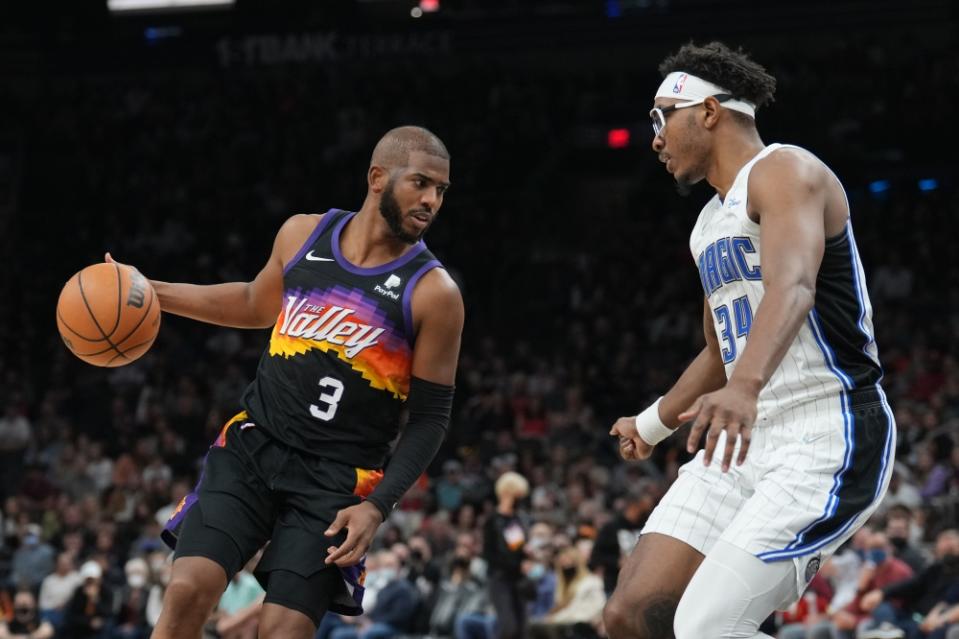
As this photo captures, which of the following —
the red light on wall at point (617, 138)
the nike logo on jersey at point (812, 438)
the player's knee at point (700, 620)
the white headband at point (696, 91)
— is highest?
the red light on wall at point (617, 138)

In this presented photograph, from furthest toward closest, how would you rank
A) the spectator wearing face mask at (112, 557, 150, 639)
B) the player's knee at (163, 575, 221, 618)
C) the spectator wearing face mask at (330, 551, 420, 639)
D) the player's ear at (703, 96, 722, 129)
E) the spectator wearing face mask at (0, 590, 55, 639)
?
1. the spectator wearing face mask at (0, 590, 55, 639)
2. the spectator wearing face mask at (112, 557, 150, 639)
3. the spectator wearing face mask at (330, 551, 420, 639)
4. the player's knee at (163, 575, 221, 618)
5. the player's ear at (703, 96, 722, 129)

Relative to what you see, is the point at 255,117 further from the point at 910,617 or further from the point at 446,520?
the point at 910,617

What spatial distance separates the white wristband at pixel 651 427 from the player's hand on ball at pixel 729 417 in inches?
45.1

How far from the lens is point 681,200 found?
19.6 m

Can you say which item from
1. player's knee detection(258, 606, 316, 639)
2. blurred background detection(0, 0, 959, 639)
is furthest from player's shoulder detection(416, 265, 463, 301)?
blurred background detection(0, 0, 959, 639)

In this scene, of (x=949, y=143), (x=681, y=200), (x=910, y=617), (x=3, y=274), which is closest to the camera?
(x=910, y=617)

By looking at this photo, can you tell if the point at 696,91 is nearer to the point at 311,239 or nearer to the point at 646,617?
the point at 311,239

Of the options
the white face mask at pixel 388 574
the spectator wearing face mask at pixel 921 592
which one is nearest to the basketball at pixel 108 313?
the spectator wearing face mask at pixel 921 592

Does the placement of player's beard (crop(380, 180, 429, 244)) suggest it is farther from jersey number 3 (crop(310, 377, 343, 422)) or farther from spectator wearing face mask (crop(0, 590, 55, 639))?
spectator wearing face mask (crop(0, 590, 55, 639))

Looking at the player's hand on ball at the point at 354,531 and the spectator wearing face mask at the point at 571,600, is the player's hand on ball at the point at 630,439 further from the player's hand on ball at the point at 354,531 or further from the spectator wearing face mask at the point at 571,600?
the spectator wearing face mask at the point at 571,600

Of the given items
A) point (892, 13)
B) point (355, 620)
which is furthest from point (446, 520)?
point (892, 13)

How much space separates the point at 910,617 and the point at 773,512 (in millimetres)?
6765

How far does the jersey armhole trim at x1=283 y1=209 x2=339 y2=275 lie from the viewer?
5000mm

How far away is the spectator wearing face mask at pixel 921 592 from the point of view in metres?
9.96
